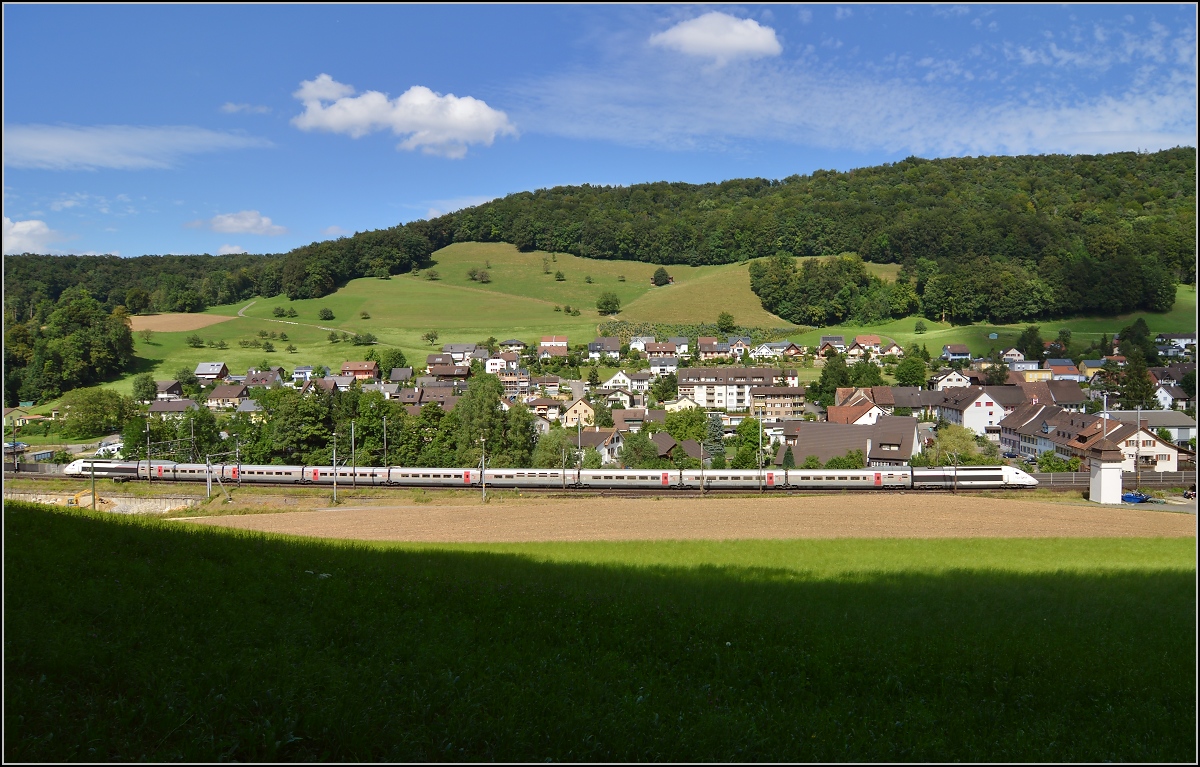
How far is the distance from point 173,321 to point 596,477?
9311 centimetres

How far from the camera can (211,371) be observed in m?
82.0

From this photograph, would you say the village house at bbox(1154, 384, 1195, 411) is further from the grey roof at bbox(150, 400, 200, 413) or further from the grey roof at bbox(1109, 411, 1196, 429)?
the grey roof at bbox(150, 400, 200, 413)

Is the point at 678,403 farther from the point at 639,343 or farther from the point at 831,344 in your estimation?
the point at 831,344

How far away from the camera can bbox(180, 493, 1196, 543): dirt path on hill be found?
85.1ft

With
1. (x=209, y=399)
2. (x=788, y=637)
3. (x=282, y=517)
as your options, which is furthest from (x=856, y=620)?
(x=209, y=399)

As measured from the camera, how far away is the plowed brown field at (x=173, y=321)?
100 metres

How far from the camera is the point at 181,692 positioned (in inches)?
285

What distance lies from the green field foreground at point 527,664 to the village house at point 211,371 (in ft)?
251

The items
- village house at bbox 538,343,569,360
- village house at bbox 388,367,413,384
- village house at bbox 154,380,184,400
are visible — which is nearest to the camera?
village house at bbox 154,380,184,400

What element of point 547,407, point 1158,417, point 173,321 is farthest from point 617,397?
point 173,321

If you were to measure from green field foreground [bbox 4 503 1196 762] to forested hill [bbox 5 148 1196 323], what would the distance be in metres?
83.2

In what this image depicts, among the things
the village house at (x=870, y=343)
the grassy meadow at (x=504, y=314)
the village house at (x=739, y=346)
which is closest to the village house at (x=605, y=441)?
the grassy meadow at (x=504, y=314)

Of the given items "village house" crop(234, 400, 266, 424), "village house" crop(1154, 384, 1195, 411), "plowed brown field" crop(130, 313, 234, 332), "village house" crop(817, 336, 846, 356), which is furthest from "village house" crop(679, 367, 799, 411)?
"plowed brown field" crop(130, 313, 234, 332)

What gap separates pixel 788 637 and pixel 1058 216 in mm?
145143
